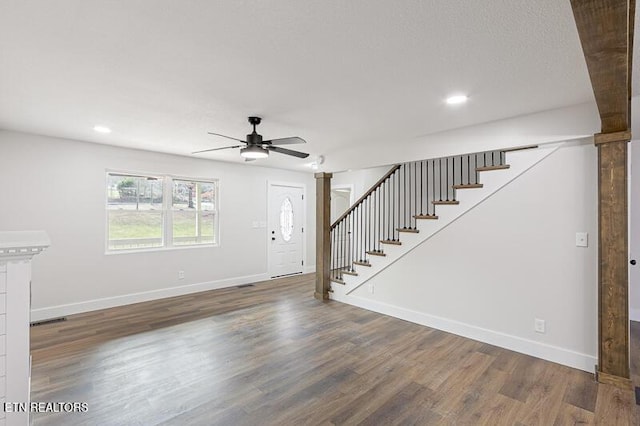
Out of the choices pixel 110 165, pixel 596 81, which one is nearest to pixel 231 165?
pixel 110 165

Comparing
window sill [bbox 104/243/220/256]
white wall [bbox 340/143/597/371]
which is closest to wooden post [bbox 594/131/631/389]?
white wall [bbox 340/143/597/371]

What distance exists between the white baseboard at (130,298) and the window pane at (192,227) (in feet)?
Result: 2.67

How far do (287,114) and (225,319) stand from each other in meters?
2.82

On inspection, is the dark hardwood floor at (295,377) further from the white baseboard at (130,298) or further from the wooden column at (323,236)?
the wooden column at (323,236)

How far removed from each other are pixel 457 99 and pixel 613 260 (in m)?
1.92

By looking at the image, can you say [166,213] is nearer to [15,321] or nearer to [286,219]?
[286,219]

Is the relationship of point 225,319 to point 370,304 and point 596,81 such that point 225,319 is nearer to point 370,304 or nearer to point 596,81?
point 370,304

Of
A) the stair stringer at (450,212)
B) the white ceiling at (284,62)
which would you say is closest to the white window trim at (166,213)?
the white ceiling at (284,62)

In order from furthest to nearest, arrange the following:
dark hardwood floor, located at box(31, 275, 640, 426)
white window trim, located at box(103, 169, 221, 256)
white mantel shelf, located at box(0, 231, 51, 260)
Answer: white window trim, located at box(103, 169, 221, 256)
dark hardwood floor, located at box(31, 275, 640, 426)
white mantel shelf, located at box(0, 231, 51, 260)

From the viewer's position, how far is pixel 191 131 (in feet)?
12.5

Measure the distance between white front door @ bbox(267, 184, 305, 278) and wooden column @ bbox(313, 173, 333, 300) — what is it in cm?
184

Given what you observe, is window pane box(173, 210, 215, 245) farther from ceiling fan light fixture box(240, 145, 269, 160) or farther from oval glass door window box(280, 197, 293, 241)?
ceiling fan light fixture box(240, 145, 269, 160)

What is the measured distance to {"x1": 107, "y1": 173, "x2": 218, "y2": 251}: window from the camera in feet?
16.0

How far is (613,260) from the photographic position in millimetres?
2631
